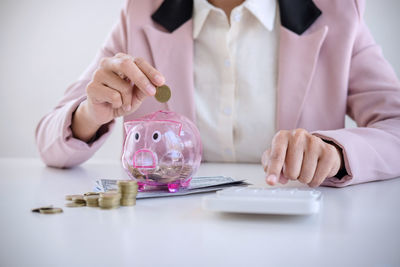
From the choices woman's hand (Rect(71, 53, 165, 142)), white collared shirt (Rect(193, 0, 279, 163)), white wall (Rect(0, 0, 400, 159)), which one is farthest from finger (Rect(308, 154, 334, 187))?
white wall (Rect(0, 0, 400, 159))

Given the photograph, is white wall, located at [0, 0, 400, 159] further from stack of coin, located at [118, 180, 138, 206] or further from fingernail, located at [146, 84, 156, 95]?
stack of coin, located at [118, 180, 138, 206]

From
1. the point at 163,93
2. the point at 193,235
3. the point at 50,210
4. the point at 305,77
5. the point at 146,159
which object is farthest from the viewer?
the point at 305,77

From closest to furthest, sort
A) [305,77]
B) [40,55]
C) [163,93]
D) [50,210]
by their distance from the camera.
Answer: [50,210] → [163,93] → [305,77] → [40,55]

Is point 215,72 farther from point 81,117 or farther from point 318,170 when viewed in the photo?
point 318,170

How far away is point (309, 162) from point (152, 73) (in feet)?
1.06

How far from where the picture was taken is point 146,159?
2.31 feet

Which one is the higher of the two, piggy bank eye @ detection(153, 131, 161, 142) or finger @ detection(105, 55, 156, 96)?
finger @ detection(105, 55, 156, 96)

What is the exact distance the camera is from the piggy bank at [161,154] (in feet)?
2.31

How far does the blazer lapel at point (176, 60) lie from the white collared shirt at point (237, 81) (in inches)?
1.6

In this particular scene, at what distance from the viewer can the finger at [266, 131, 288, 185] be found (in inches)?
27.2

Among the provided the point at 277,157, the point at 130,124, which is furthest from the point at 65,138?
the point at 277,157

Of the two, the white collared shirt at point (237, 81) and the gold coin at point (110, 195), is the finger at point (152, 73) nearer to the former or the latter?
the gold coin at point (110, 195)

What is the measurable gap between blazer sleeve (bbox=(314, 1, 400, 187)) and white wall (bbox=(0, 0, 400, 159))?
1.79 m

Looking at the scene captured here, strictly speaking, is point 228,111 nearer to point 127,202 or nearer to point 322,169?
point 322,169
